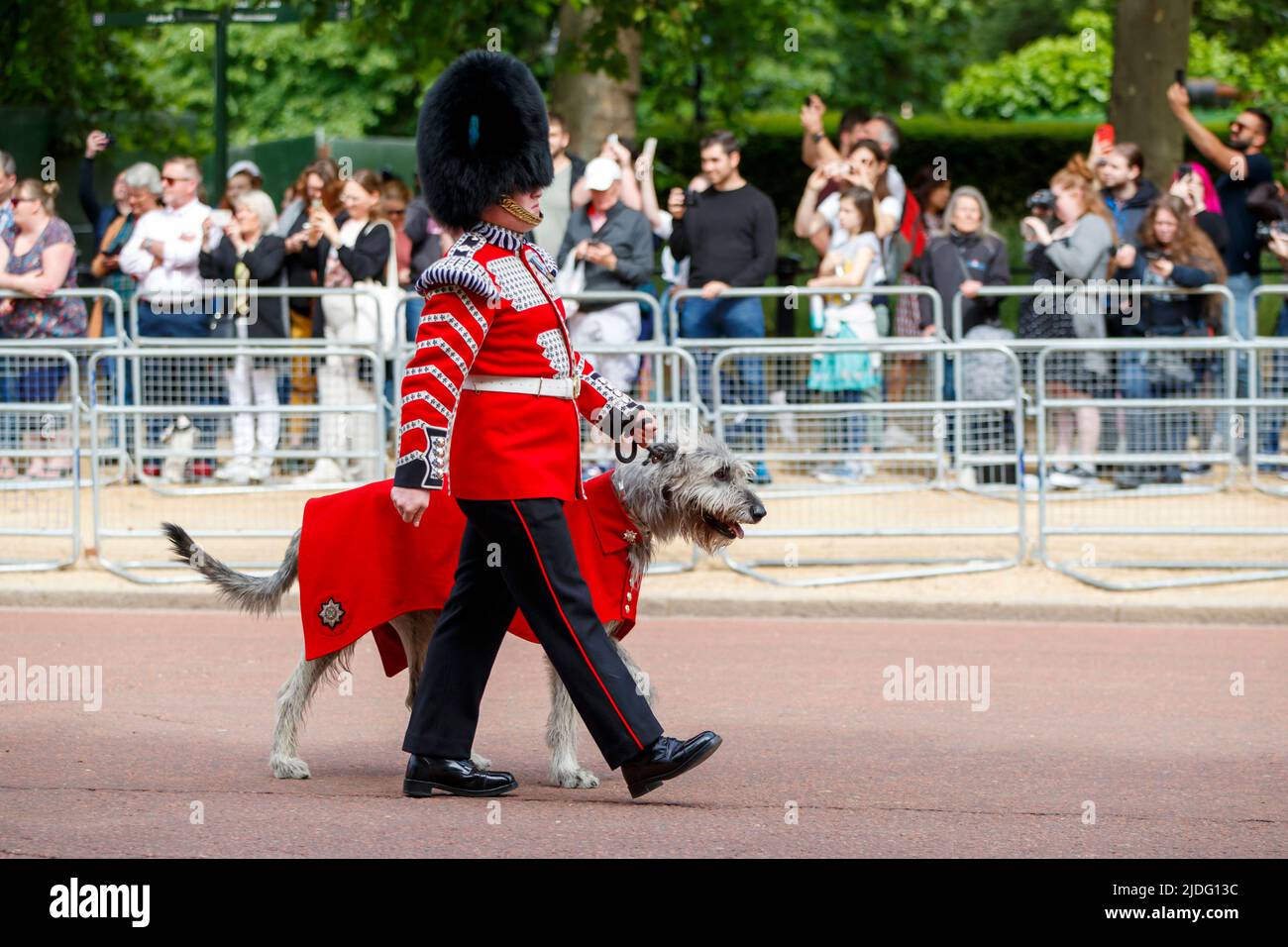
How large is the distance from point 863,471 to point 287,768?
5.94 metres

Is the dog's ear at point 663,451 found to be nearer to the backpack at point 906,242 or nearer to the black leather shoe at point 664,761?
the black leather shoe at point 664,761

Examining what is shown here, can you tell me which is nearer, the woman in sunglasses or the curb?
the curb

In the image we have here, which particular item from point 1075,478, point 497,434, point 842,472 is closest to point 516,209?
point 497,434

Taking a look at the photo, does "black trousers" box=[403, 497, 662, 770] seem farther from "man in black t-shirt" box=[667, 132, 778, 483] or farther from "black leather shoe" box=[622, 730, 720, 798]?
"man in black t-shirt" box=[667, 132, 778, 483]

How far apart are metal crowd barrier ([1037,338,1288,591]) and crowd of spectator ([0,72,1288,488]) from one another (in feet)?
0.11

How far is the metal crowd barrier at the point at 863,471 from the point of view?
1195 centimetres

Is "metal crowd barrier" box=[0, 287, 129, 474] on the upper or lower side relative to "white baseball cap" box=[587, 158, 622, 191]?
lower

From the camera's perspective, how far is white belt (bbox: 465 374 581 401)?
639 centimetres

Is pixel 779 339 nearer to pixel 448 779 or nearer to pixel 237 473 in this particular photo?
pixel 237 473

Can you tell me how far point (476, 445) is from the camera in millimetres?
6387

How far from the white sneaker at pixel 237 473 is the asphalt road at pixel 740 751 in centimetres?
174

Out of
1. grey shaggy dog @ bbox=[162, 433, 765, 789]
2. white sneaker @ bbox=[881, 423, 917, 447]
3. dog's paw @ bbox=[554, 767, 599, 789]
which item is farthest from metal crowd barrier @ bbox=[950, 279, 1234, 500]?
dog's paw @ bbox=[554, 767, 599, 789]

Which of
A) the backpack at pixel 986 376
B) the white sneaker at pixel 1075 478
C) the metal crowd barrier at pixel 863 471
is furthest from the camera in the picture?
the backpack at pixel 986 376

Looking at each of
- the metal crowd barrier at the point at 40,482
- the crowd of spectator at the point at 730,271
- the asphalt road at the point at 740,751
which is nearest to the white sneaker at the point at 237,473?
the crowd of spectator at the point at 730,271
